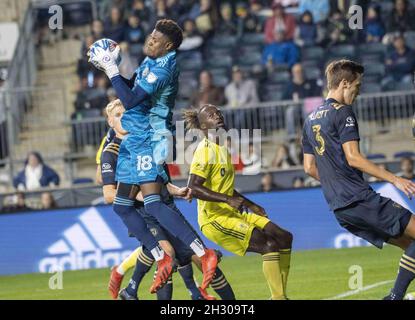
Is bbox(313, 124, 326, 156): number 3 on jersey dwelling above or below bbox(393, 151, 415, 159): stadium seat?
above

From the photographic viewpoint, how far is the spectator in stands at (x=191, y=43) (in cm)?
2372

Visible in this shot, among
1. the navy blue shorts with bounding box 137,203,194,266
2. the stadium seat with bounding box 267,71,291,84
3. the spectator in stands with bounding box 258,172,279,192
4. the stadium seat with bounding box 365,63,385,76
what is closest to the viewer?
the navy blue shorts with bounding box 137,203,194,266

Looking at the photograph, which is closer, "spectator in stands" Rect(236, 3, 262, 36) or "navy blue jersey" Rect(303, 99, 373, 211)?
"navy blue jersey" Rect(303, 99, 373, 211)

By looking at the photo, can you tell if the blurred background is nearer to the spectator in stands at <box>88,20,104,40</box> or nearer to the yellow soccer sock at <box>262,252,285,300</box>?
the spectator in stands at <box>88,20,104,40</box>

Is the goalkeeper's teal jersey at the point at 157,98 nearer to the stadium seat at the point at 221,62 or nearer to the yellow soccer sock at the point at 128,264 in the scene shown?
the yellow soccer sock at the point at 128,264

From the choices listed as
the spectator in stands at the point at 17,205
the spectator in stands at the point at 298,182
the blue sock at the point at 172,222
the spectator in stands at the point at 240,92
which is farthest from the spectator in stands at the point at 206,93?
the blue sock at the point at 172,222

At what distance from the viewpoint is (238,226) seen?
12.2 m

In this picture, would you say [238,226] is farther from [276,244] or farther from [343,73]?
[343,73]

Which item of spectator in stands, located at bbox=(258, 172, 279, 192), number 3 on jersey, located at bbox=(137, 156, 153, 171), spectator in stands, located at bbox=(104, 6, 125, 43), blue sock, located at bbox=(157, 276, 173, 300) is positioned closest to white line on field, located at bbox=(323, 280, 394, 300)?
blue sock, located at bbox=(157, 276, 173, 300)

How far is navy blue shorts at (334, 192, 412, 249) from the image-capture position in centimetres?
1095

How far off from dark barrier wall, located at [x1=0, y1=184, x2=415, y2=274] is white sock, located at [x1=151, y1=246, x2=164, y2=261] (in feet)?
23.5

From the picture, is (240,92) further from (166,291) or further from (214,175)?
(166,291)

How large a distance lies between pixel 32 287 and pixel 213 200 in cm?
534

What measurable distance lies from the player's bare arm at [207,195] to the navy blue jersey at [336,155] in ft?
3.21
